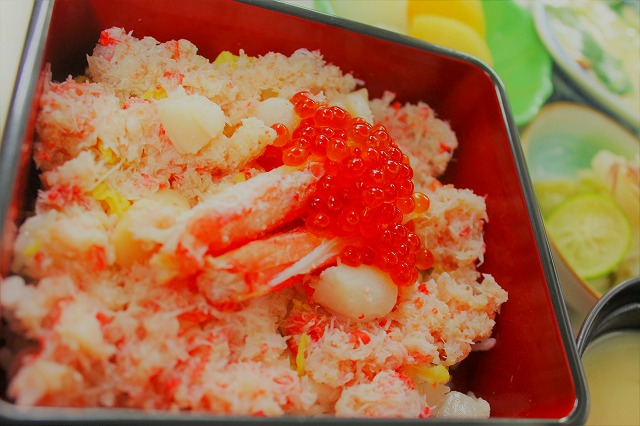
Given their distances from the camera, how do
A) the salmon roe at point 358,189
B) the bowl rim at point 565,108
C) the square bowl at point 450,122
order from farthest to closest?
the bowl rim at point 565,108
the salmon roe at point 358,189
the square bowl at point 450,122

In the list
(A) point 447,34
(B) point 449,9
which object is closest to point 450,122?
(A) point 447,34

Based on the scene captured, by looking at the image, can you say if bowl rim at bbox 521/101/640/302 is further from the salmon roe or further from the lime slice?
the salmon roe

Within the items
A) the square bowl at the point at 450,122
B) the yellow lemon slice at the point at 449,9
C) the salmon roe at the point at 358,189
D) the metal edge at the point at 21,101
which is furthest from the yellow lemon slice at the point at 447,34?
the metal edge at the point at 21,101

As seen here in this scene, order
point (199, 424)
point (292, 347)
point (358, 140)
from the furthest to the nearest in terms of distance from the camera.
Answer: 1. point (358, 140)
2. point (292, 347)
3. point (199, 424)

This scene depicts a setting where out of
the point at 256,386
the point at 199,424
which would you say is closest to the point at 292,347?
the point at 256,386

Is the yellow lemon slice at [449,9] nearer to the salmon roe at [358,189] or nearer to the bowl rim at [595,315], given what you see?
the salmon roe at [358,189]

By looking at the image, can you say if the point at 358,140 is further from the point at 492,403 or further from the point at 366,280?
the point at 492,403

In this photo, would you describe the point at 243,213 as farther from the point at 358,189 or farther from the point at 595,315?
the point at 595,315
